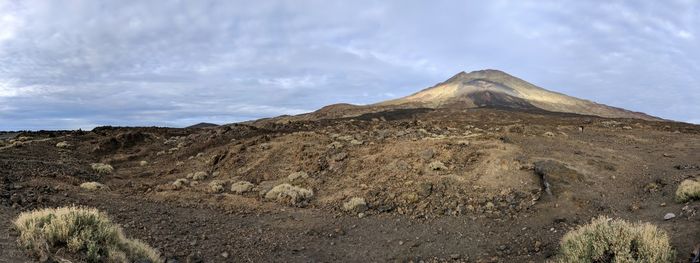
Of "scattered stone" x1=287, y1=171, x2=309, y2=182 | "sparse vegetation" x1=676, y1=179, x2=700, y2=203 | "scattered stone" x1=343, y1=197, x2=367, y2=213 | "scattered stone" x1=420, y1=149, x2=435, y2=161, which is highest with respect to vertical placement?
"scattered stone" x1=420, y1=149, x2=435, y2=161

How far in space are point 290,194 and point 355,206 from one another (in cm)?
275

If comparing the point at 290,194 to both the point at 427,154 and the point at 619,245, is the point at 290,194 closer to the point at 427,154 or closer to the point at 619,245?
the point at 427,154

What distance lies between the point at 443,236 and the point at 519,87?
141453 mm

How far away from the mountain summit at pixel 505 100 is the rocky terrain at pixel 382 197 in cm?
7813

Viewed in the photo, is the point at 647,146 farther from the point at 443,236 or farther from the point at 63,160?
the point at 63,160

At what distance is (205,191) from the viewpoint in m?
17.5

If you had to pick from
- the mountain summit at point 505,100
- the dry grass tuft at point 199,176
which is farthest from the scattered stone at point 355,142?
the mountain summit at point 505,100

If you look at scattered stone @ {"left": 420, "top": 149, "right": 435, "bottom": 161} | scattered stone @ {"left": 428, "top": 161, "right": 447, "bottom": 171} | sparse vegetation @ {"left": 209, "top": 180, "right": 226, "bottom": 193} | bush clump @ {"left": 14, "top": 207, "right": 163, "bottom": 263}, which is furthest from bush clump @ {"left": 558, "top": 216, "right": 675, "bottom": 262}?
sparse vegetation @ {"left": 209, "top": 180, "right": 226, "bottom": 193}

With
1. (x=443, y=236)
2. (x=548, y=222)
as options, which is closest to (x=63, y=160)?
(x=443, y=236)

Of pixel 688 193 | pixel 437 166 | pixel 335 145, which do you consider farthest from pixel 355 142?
pixel 688 193

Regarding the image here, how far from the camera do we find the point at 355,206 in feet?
46.6

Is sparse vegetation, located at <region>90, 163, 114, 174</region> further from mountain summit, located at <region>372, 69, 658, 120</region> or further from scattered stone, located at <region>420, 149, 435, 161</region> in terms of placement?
mountain summit, located at <region>372, 69, 658, 120</region>

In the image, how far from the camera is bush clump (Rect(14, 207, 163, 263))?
7045 mm

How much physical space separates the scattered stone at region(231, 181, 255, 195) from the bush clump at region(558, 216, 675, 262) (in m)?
12.0
